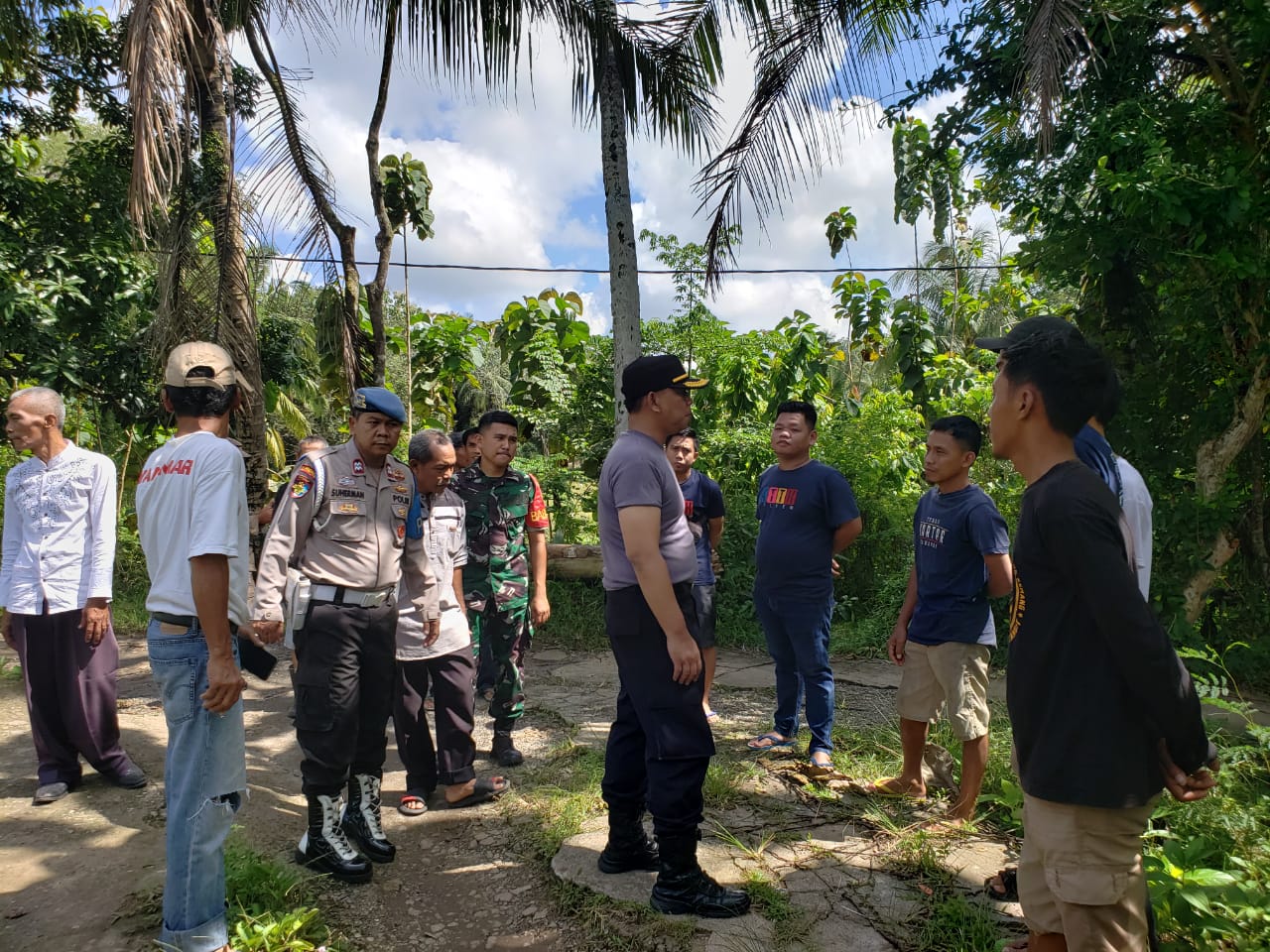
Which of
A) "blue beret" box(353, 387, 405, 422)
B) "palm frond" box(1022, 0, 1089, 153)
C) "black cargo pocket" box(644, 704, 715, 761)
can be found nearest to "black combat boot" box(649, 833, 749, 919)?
"black cargo pocket" box(644, 704, 715, 761)

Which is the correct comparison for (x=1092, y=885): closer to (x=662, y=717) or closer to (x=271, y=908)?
(x=662, y=717)

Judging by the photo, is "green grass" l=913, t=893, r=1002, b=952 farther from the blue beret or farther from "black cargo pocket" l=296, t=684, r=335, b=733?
the blue beret

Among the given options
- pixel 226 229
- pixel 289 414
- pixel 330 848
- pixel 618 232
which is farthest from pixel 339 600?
pixel 289 414

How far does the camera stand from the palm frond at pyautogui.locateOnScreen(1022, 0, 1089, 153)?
4.30 m

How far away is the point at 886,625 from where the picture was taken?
7293 millimetres

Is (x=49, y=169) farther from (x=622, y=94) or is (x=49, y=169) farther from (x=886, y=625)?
(x=886, y=625)

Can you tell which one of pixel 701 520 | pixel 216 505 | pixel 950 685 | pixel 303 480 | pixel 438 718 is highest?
pixel 303 480

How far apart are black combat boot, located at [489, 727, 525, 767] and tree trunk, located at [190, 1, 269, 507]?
3257 millimetres

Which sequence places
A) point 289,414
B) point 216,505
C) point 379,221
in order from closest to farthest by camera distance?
point 216,505
point 379,221
point 289,414

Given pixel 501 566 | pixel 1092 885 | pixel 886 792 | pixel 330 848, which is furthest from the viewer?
pixel 501 566

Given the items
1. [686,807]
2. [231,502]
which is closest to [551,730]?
[686,807]

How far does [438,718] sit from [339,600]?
1053 millimetres

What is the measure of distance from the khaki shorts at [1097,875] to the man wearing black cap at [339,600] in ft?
7.84

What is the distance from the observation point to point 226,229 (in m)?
6.12
